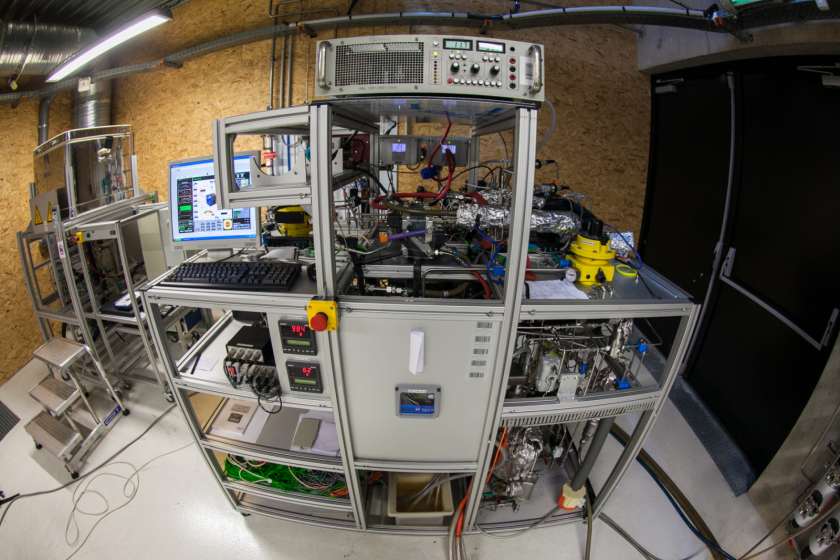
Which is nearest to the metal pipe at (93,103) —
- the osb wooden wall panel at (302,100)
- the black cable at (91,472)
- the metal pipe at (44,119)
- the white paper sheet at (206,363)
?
the osb wooden wall panel at (302,100)

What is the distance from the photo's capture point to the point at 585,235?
123 cm

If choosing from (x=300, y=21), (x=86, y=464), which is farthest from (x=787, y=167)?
(x=86, y=464)

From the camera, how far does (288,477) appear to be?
157 cm

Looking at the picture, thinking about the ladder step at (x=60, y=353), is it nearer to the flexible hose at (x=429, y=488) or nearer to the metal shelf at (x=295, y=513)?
the metal shelf at (x=295, y=513)

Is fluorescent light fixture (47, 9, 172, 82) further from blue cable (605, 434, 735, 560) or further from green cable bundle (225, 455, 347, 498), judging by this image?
blue cable (605, 434, 735, 560)

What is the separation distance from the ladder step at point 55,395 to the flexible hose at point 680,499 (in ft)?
10.7

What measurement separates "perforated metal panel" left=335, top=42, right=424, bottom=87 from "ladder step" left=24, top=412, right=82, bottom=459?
2.46 m

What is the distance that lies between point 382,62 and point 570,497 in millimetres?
1890

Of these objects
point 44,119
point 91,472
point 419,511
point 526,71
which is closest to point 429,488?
→ point 419,511

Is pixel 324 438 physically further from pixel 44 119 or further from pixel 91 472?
pixel 44 119

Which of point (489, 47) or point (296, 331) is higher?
point (489, 47)

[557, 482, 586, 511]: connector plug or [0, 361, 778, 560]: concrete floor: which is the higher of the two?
[557, 482, 586, 511]: connector plug

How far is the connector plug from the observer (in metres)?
1.50

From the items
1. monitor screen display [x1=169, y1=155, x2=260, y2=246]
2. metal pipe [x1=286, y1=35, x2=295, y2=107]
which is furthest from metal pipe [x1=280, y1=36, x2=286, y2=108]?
monitor screen display [x1=169, y1=155, x2=260, y2=246]
